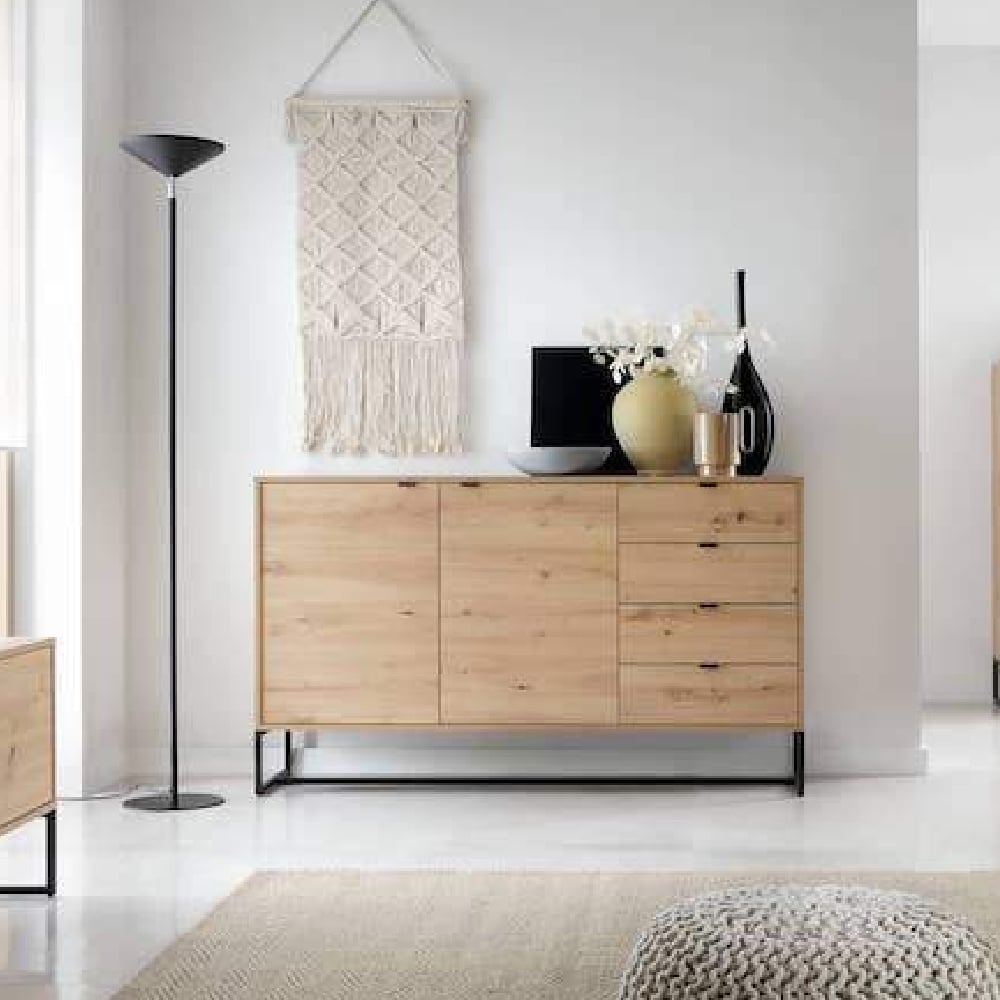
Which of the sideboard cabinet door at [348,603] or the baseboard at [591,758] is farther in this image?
the baseboard at [591,758]

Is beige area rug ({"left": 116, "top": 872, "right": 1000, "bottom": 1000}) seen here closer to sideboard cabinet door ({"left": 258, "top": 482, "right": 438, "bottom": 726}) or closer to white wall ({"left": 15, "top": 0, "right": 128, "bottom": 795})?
sideboard cabinet door ({"left": 258, "top": 482, "right": 438, "bottom": 726})

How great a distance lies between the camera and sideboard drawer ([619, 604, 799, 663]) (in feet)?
16.6

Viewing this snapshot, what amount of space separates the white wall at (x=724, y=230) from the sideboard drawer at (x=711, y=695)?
48cm

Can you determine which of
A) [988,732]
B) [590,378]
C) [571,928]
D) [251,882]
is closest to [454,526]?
[590,378]

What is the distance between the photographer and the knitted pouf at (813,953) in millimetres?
2293

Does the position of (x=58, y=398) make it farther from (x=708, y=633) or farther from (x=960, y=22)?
(x=960, y=22)

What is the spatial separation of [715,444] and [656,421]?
0.59ft

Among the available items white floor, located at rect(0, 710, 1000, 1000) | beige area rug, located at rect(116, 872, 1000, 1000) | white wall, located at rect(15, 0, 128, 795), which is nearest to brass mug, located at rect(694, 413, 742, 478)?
white floor, located at rect(0, 710, 1000, 1000)

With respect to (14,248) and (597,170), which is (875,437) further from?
(14,248)

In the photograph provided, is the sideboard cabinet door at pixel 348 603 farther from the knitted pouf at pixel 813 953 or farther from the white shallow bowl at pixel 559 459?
the knitted pouf at pixel 813 953

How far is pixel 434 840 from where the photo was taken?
4520mm

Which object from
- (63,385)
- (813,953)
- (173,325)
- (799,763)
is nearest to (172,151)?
(173,325)

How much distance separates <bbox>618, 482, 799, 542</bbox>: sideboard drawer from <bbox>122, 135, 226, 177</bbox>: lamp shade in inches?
57.8

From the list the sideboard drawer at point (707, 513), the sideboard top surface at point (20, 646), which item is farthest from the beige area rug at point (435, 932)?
the sideboard drawer at point (707, 513)
